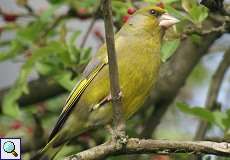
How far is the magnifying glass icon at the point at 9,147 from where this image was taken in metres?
4.46

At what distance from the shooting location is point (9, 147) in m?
4.55

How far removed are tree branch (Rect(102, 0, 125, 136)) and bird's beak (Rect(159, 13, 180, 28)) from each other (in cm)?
101

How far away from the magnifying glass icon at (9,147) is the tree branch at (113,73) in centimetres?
104

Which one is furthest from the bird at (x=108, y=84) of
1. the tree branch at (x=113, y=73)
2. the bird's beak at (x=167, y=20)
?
the tree branch at (x=113, y=73)

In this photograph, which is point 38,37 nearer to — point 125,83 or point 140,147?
point 125,83

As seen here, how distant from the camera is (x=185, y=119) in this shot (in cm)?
659

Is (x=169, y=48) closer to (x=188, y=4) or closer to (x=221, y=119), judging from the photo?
(x=188, y=4)

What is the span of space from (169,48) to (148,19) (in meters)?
0.46

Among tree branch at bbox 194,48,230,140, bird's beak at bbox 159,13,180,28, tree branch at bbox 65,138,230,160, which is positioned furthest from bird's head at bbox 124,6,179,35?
tree branch at bbox 65,138,230,160

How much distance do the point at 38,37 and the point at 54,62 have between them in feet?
0.90

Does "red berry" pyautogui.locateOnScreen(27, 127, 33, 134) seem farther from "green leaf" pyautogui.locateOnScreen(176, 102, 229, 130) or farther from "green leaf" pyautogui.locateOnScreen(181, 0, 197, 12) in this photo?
A: "green leaf" pyautogui.locateOnScreen(181, 0, 197, 12)

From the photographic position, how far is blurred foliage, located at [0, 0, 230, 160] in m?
4.44

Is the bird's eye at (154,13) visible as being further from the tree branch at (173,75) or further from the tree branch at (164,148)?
the tree branch at (164,148)

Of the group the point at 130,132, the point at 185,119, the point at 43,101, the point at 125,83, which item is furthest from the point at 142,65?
the point at 185,119
